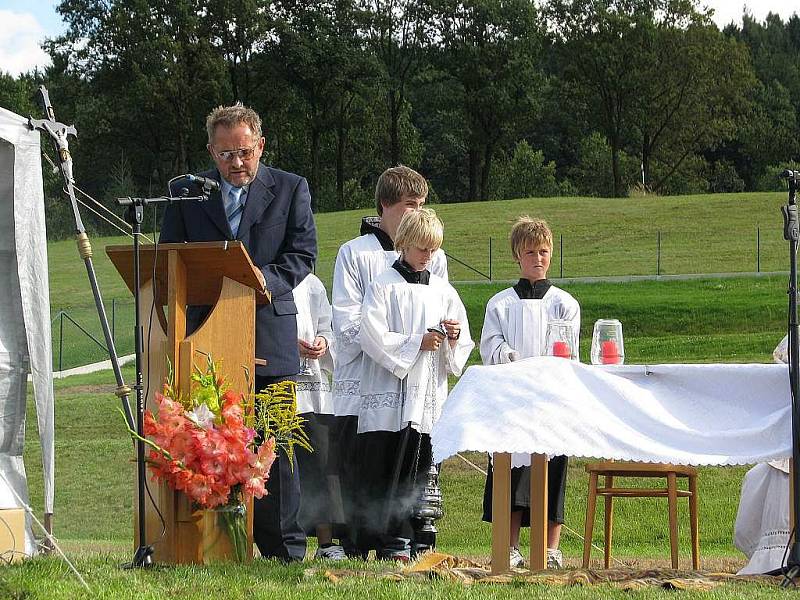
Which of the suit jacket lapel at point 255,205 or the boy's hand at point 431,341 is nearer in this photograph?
the suit jacket lapel at point 255,205

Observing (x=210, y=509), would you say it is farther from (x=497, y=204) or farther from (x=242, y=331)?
(x=497, y=204)

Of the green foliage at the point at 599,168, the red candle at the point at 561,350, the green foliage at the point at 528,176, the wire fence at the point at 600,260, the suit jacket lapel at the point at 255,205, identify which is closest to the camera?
the red candle at the point at 561,350

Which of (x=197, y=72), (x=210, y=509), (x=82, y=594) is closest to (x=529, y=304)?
(x=210, y=509)

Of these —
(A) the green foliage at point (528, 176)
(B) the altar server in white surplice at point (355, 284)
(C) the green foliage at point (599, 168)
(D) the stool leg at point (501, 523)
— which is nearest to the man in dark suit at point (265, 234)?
(B) the altar server in white surplice at point (355, 284)

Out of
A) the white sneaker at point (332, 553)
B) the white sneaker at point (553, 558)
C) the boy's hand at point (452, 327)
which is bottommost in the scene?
the white sneaker at point (332, 553)

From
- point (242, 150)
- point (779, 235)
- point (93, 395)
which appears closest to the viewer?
point (242, 150)

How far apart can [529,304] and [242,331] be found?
197cm

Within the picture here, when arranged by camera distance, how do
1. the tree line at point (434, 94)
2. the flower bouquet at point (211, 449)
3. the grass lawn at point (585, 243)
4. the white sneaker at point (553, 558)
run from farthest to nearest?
1. the tree line at point (434, 94)
2. the grass lawn at point (585, 243)
3. the white sneaker at point (553, 558)
4. the flower bouquet at point (211, 449)

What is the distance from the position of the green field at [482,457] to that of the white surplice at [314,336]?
147 centimetres

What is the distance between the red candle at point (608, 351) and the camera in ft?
17.4

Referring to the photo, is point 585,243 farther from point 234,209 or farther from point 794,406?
point 794,406

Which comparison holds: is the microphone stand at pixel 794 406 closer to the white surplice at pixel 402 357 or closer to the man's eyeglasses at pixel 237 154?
the white surplice at pixel 402 357

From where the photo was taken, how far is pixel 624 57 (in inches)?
2240

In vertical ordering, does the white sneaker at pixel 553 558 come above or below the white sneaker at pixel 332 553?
above
